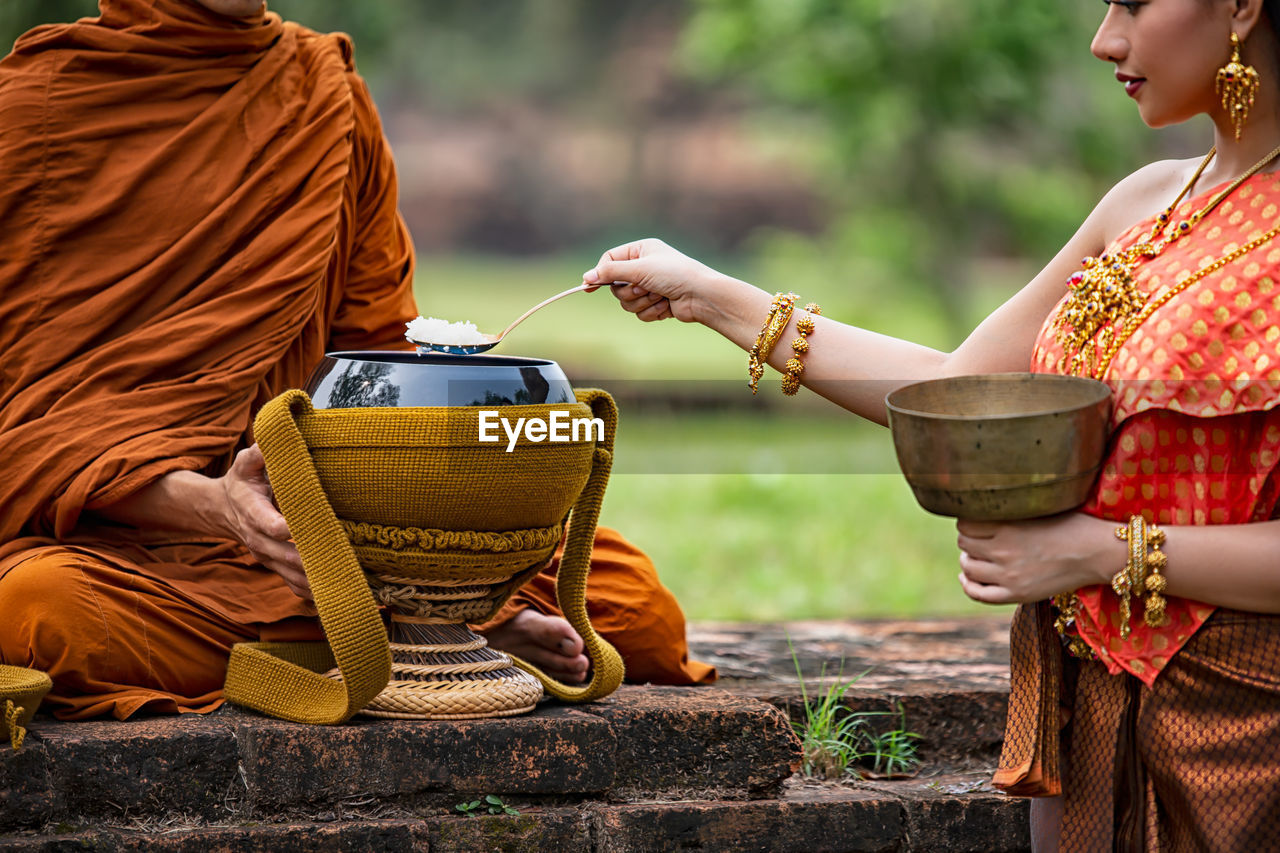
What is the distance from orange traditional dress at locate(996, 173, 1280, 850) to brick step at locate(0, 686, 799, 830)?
2.72 ft

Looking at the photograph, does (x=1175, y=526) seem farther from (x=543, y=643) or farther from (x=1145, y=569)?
(x=543, y=643)

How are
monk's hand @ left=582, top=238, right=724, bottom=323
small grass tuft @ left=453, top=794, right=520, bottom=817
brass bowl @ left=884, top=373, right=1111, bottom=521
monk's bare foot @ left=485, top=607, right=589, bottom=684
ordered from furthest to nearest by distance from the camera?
1. monk's bare foot @ left=485, top=607, right=589, bottom=684
2. monk's hand @ left=582, top=238, right=724, bottom=323
3. small grass tuft @ left=453, top=794, right=520, bottom=817
4. brass bowl @ left=884, top=373, right=1111, bottom=521

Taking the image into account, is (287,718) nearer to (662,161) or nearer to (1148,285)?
(1148,285)

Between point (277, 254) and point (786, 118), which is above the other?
point (786, 118)

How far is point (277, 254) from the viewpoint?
3.14 m

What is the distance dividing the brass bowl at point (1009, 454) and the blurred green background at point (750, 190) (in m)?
3.92

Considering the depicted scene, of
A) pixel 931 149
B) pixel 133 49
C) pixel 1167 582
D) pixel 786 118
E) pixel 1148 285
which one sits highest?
pixel 786 118

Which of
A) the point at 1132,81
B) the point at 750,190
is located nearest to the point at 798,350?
the point at 1132,81

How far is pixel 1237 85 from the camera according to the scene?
211 cm

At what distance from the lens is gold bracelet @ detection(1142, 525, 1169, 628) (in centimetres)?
206

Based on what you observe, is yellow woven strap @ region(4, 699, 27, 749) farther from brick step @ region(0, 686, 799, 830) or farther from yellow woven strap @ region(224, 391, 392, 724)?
yellow woven strap @ region(224, 391, 392, 724)

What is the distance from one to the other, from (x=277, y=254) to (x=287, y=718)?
1056 millimetres

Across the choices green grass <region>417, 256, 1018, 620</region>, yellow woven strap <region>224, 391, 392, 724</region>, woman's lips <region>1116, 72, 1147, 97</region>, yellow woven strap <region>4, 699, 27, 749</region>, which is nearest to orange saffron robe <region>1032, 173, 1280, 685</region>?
woman's lips <region>1116, 72, 1147, 97</region>

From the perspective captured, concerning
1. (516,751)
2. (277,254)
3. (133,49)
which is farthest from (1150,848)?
(133,49)
